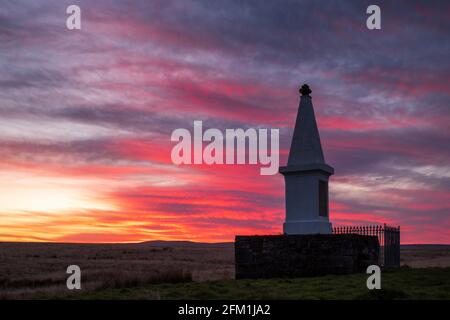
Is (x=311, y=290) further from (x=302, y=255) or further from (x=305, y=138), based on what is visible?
(x=305, y=138)

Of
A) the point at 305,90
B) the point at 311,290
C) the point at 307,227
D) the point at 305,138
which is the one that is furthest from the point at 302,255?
the point at 305,90

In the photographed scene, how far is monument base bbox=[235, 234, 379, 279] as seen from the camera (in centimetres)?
2297

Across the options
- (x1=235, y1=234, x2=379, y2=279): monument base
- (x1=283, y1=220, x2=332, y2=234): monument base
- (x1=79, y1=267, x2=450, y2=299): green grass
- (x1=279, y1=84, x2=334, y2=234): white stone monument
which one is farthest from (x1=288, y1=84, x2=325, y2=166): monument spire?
(x1=79, y1=267, x2=450, y2=299): green grass

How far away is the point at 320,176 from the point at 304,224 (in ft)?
7.69

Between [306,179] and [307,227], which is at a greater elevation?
[306,179]

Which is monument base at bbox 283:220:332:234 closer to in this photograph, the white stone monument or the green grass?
the white stone monument

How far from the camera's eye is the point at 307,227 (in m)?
24.5

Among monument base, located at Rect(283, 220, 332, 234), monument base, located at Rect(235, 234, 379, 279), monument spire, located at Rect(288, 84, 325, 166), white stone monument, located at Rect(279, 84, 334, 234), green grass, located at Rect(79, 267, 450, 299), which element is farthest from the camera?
monument spire, located at Rect(288, 84, 325, 166)

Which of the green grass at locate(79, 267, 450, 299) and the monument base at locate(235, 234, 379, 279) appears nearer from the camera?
the green grass at locate(79, 267, 450, 299)

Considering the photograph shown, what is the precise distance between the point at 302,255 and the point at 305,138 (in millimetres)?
5432

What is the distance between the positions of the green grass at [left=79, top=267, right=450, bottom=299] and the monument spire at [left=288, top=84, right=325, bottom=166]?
5.94 m
